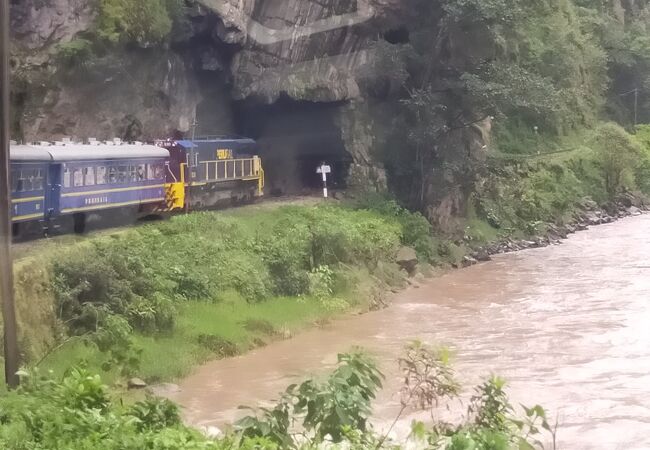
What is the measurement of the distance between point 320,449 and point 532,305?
14387mm

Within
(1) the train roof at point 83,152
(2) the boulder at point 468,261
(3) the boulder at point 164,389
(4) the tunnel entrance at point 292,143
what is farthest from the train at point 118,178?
(2) the boulder at point 468,261

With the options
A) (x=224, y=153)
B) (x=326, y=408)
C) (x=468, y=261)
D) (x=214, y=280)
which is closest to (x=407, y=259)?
(x=468, y=261)

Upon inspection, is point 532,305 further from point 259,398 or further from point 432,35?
point 432,35

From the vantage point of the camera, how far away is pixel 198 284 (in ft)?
59.5

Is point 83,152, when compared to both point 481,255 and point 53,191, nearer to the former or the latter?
point 53,191

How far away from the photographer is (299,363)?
16.2 metres

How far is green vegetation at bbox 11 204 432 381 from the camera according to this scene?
14477mm

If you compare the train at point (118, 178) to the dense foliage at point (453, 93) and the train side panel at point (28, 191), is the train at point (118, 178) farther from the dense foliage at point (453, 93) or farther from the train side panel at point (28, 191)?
the dense foliage at point (453, 93)

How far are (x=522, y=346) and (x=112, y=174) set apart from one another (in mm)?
9900

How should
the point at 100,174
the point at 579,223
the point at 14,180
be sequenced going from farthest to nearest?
the point at 579,223 < the point at 100,174 < the point at 14,180

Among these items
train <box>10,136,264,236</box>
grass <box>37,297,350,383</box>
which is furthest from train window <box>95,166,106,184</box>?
grass <box>37,297,350,383</box>

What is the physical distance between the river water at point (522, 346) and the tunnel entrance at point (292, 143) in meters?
7.86

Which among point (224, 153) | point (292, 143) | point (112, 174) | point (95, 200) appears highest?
point (292, 143)

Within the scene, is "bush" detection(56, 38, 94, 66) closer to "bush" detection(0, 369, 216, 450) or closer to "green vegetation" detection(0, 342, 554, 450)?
"bush" detection(0, 369, 216, 450)
